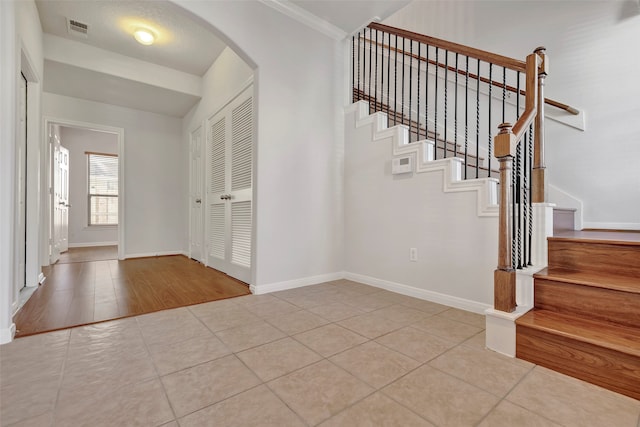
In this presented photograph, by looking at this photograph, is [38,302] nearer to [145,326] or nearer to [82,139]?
[145,326]

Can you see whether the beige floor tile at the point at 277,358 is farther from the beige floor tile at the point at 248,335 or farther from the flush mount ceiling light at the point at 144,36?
the flush mount ceiling light at the point at 144,36

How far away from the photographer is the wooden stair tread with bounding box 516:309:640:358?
124cm

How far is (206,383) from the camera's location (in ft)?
4.22

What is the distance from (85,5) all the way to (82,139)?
4825mm

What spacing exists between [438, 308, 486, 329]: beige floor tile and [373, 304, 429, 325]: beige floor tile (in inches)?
6.9

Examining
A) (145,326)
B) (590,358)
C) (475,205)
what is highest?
(475,205)

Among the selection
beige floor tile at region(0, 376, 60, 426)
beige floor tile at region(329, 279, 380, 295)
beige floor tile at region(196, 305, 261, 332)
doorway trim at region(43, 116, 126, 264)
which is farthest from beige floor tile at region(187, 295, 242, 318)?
doorway trim at region(43, 116, 126, 264)

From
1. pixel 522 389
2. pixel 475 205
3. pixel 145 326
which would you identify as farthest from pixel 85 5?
pixel 522 389

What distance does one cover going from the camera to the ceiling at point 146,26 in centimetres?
290

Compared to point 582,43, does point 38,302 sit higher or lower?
lower

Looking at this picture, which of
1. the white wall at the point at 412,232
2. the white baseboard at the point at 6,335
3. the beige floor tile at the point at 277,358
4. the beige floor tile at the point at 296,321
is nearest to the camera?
the beige floor tile at the point at 277,358

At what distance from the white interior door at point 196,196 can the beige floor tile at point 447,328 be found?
3419 millimetres

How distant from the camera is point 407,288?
265 centimetres

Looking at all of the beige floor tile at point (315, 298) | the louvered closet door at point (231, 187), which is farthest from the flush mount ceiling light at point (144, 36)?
the beige floor tile at point (315, 298)
